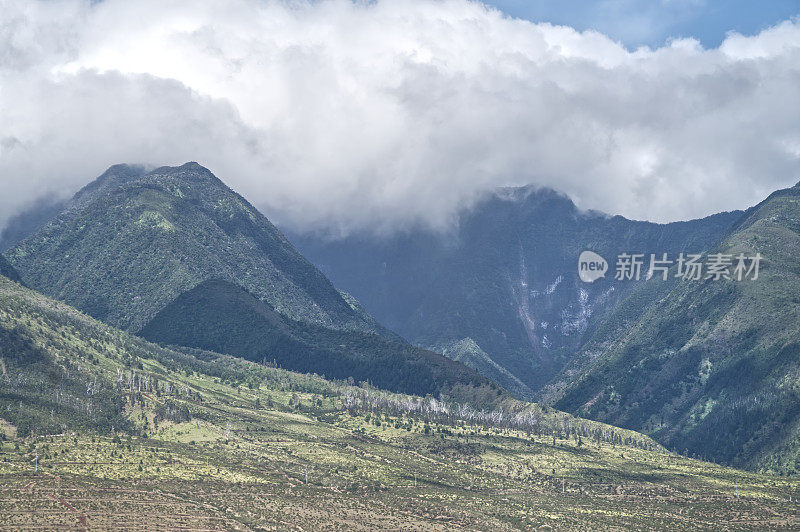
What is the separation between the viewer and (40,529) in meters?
193

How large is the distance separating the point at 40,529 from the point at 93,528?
10406 millimetres

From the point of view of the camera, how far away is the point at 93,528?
19862 cm
